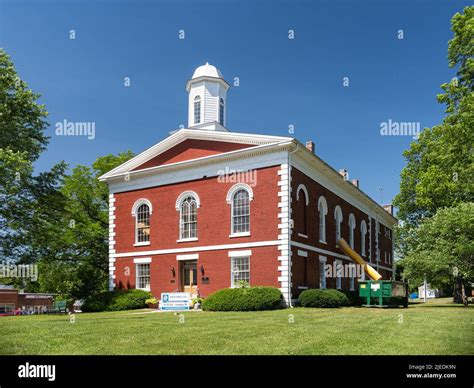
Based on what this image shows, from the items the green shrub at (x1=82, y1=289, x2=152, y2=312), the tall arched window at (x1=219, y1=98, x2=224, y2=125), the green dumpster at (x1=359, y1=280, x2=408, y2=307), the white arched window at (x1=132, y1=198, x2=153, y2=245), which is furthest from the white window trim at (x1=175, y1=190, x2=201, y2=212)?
the green dumpster at (x1=359, y1=280, x2=408, y2=307)

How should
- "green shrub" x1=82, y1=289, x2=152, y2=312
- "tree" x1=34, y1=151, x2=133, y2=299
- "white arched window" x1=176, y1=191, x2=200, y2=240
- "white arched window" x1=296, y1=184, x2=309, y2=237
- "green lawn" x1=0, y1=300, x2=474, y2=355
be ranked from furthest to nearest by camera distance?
"tree" x1=34, y1=151, x2=133, y2=299
"white arched window" x1=176, y1=191, x2=200, y2=240
"white arched window" x1=296, y1=184, x2=309, y2=237
"green shrub" x1=82, y1=289, x2=152, y2=312
"green lawn" x1=0, y1=300, x2=474, y2=355

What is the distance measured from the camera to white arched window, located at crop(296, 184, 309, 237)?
92.8ft

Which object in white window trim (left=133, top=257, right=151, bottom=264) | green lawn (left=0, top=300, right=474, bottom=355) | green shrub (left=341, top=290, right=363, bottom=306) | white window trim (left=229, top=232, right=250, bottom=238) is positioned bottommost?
green shrub (left=341, top=290, right=363, bottom=306)

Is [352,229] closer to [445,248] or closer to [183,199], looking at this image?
[445,248]

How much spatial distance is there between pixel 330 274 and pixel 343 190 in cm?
678

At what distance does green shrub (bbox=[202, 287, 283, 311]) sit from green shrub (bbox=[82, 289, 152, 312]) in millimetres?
5422

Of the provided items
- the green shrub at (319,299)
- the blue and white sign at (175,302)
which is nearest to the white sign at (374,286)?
the green shrub at (319,299)

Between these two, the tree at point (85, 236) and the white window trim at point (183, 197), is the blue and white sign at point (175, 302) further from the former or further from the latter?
the tree at point (85, 236)

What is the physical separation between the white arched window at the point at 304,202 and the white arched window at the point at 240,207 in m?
2.79

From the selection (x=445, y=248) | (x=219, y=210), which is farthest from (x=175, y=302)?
(x=445, y=248)

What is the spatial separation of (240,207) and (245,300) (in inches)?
238

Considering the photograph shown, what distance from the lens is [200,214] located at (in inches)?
1146

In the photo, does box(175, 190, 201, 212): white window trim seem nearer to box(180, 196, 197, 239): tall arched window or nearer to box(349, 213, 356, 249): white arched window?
box(180, 196, 197, 239): tall arched window
